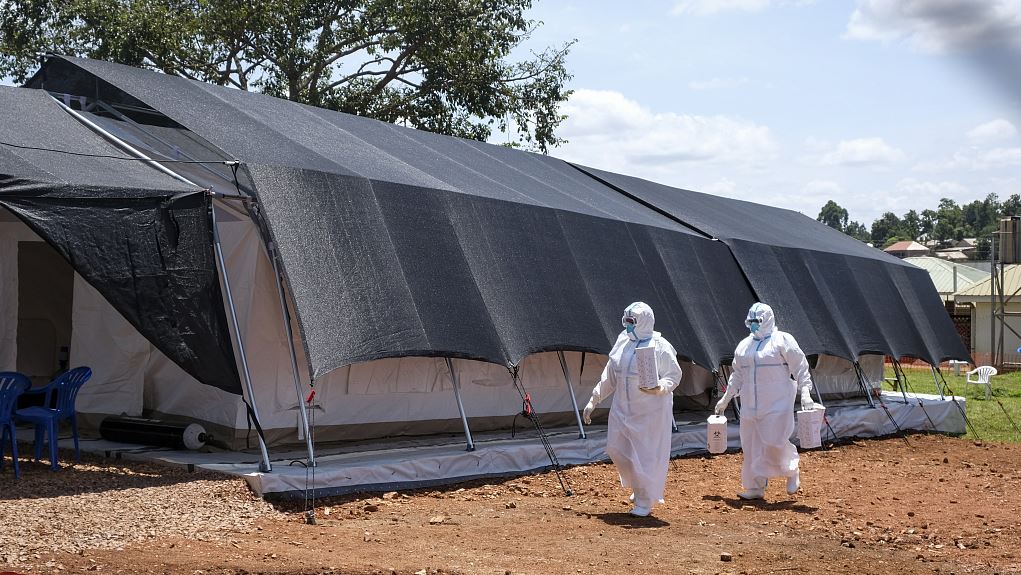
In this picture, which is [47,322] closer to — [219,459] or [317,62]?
[219,459]

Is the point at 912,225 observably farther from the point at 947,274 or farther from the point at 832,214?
the point at 947,274

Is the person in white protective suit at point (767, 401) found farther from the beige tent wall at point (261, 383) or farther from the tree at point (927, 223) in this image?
the tree at point (927, 223)

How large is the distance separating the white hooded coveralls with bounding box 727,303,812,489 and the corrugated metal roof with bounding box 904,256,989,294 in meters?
29.6

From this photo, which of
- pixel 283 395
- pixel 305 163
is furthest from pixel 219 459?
pixel 305 163

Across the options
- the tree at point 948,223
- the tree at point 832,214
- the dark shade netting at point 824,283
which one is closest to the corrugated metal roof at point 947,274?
the dark shade netting at point 824,283

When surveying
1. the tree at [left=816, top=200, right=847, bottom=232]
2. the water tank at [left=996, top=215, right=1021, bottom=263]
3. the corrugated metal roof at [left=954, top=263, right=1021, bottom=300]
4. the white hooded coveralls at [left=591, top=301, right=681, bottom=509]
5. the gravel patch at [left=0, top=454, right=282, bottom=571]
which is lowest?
the gravel patch at [left=0, top=454, right=282, bottom=571]

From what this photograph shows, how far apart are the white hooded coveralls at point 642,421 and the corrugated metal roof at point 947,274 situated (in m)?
31.1

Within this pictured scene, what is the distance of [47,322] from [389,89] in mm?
12482

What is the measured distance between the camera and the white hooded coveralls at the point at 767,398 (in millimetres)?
8586

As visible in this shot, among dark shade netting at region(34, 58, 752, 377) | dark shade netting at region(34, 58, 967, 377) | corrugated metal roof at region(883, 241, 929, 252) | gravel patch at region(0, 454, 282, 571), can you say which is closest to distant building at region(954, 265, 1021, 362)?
dark shade netting at region(34, 58, 967, 377)

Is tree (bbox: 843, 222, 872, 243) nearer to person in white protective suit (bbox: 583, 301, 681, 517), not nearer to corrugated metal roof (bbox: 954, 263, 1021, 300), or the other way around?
corrugated metal roof (bbox: 954, 263, 1021, 300)

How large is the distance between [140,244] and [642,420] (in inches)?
150

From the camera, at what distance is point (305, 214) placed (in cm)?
788

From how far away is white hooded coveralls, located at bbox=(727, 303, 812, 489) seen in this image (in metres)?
8.59
